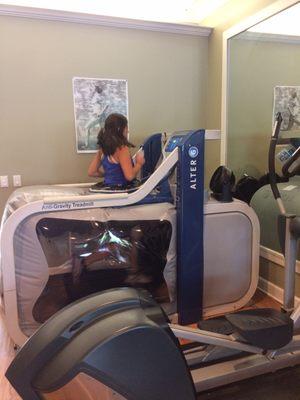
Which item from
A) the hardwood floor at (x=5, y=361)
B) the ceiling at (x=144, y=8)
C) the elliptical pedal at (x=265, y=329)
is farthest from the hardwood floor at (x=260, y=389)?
the ceiling at (x=144, y=8)

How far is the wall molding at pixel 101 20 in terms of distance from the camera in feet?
9.63

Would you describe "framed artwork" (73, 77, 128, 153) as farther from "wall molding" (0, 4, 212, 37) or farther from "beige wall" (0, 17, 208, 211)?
"wall molding" (0, 4, 212, 37)

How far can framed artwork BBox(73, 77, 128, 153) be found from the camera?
326 centimetres

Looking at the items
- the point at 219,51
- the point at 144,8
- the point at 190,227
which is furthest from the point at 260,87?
the point at 190,227

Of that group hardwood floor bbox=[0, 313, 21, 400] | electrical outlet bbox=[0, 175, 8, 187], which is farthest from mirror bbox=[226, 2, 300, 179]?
hardwood floor bbox=[0, 313, 21, 400]

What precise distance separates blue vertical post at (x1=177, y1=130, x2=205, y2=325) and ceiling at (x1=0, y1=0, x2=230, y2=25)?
2061mm

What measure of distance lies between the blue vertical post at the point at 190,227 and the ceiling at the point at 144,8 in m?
2.06

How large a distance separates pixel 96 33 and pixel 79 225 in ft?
7.34

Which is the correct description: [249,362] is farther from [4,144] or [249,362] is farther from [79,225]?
[4,144]

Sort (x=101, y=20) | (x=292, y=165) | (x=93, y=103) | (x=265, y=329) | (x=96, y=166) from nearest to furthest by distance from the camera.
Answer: (x=265, y=329) → (x=292, y=165) → (x=96, y=166) → (x=101, y=20) → (x=93, y=103)

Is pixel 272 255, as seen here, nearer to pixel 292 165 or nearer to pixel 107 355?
pixel 292 165

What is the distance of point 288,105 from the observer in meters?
2.85

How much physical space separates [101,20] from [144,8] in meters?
0.55

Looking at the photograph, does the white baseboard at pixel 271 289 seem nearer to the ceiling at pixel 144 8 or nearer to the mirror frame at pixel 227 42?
the mirror frame at pixel 227 42
